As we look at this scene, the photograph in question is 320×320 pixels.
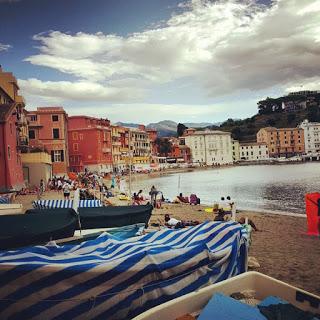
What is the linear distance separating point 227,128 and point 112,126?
94968mm

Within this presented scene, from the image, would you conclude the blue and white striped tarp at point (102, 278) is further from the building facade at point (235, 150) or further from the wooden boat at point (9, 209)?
the building facade at point (235, 150)

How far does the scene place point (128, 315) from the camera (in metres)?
4.47

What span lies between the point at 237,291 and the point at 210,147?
137303 mm

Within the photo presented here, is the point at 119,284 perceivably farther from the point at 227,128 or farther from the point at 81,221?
the point at 227,128

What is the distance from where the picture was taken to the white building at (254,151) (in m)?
146

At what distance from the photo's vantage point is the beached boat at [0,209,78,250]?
7957mm

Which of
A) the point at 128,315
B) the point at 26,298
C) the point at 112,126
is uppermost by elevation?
the point at 112,126

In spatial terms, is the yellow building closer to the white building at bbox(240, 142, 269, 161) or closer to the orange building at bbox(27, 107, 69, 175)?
the orange building at bbox(27, 107, 69, 175)

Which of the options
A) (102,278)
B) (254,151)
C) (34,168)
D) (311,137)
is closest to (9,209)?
(102,278)

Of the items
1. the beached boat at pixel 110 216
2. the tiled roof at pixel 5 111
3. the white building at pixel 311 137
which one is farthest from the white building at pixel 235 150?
the beached boat at pixel 110 216

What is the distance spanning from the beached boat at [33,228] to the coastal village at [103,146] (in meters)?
10.8

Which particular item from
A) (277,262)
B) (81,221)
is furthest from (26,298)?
(277,262)

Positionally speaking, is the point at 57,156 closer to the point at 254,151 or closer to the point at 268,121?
the point at 254,151

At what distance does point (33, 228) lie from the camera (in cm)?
855
